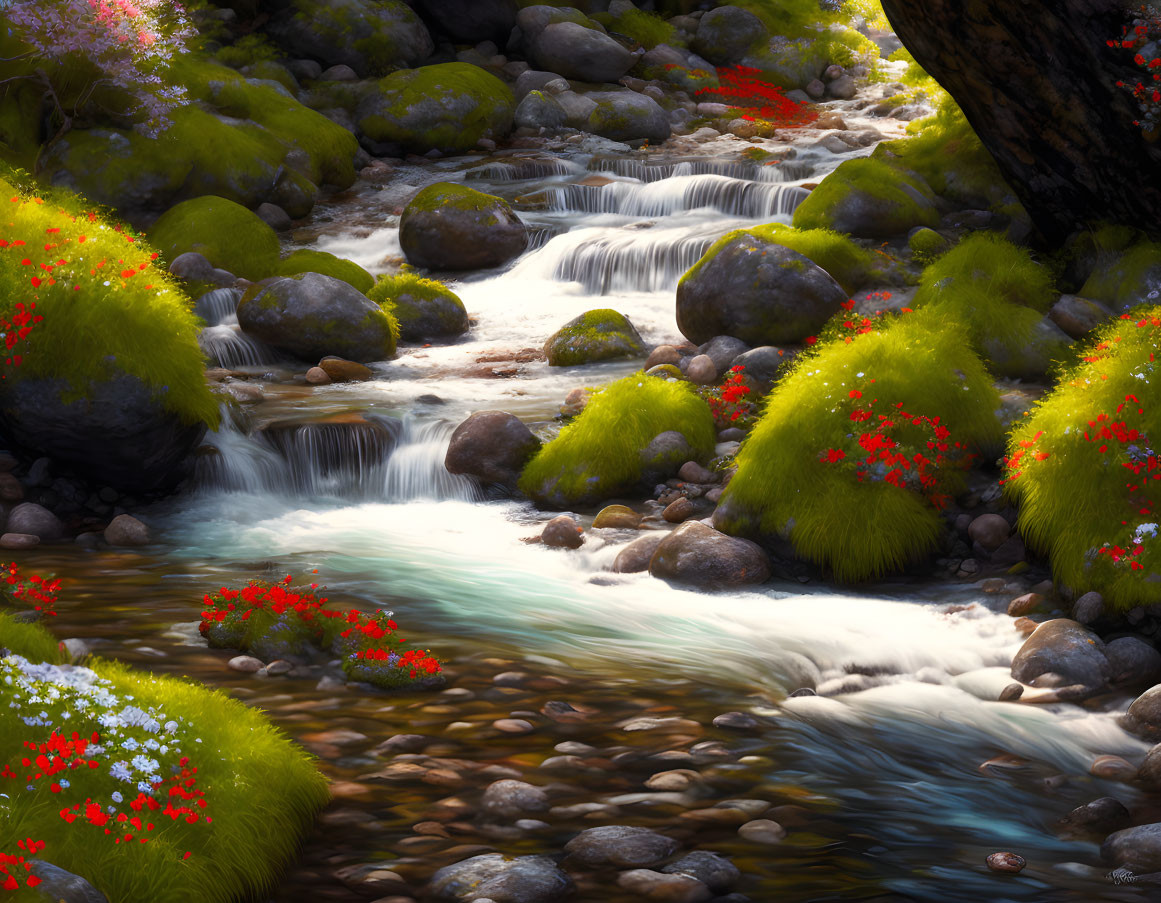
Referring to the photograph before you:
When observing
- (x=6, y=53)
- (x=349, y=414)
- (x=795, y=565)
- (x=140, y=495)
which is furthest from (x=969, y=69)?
(x=6, y=53)

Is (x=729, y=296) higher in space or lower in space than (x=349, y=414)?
higher

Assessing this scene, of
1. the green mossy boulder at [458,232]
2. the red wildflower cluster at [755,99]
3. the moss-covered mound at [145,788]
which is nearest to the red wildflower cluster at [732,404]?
the moss-covered mound at [145,788]

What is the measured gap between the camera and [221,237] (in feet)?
55.0

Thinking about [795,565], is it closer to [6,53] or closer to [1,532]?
[1,532]

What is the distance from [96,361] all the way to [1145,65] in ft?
33.1

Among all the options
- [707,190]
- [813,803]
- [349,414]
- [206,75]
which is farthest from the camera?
[206,75]

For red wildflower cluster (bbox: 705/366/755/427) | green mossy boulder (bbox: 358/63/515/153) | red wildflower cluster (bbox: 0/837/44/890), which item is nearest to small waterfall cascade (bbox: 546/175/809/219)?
green mossy boulder (bbox: 358/63/515/153)

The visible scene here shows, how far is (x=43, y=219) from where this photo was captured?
1019 centimetres

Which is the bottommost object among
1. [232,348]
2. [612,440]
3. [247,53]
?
[612,440]

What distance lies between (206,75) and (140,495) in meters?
14.0

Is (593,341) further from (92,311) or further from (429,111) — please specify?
(429,111)

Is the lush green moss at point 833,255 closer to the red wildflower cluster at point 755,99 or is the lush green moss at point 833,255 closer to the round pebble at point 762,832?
the round pebble at point 762,832

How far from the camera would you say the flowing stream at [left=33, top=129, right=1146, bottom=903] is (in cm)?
434

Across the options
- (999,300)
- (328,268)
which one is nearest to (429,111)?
(328,268)
